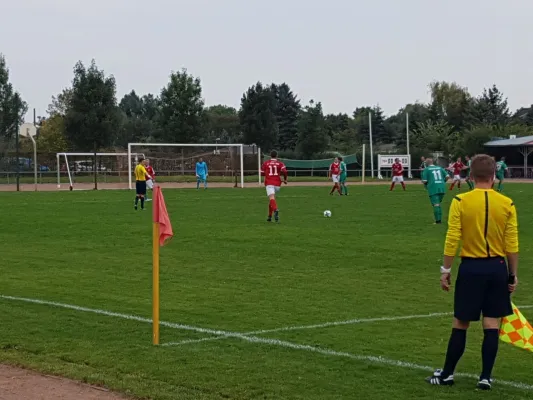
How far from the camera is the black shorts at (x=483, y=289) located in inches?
255

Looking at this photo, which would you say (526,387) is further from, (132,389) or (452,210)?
(132,389)

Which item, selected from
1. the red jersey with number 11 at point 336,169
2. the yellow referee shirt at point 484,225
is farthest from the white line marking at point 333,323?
the red jersey with number 11 at point 336,169

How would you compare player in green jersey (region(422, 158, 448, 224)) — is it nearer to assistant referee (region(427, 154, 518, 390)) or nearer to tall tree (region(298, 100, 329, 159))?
assistant referee (region(427, 154, 518, 390))

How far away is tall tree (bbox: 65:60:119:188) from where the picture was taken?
6881cm

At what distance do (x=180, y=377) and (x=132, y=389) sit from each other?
0.48m

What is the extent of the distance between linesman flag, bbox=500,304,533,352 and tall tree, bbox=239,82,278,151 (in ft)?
263

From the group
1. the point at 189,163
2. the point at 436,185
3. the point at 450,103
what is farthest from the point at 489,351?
the point at 450,103

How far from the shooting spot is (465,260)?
6.64m

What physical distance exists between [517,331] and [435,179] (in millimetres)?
15995

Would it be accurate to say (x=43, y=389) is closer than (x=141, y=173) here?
Yes

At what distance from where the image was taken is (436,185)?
22.3m

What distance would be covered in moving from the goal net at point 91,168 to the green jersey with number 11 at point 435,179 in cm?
3462

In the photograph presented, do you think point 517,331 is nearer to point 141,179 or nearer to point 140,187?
point 141,179

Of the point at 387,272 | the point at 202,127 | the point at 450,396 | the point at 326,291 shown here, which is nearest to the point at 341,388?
the point at 450,396
